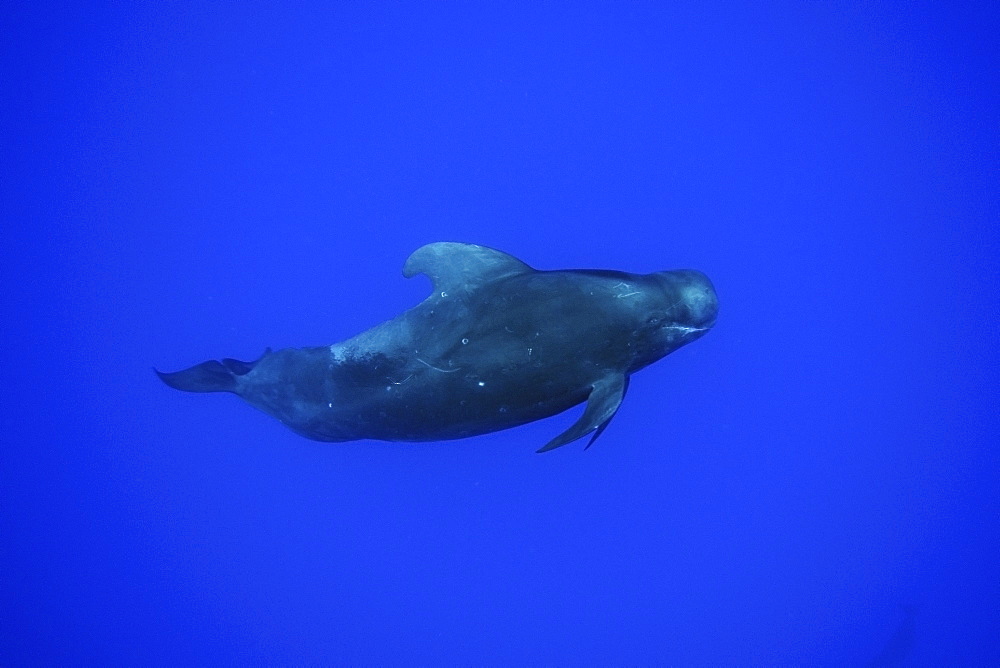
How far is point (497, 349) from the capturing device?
22.4ft

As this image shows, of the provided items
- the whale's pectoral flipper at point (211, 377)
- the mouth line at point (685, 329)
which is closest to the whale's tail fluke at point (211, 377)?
the whale's pectoral flipper at point (211, 377)

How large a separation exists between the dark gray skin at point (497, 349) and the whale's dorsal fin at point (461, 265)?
0.01 meters

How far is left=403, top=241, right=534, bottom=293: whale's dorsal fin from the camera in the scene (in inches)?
281

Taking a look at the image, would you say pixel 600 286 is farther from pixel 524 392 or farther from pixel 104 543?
pixel 104 543

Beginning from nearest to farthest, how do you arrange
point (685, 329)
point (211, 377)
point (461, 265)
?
point (461, 265), point (685, 329), point (211, 377)

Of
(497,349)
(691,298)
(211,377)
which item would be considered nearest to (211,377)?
(211,377)

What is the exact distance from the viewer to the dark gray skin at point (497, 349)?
683 cm

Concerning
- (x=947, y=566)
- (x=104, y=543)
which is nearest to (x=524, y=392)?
(x=104, y=543)

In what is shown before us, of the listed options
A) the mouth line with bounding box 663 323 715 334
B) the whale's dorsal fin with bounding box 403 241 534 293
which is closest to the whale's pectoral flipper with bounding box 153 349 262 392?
the whale's dorsal fin with bounding box 403 241 534 293

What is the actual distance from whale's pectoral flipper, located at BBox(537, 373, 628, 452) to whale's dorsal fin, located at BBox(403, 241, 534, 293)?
59.8 inches

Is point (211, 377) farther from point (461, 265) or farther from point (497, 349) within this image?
point (497, 349)

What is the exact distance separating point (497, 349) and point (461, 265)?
106 centimetres

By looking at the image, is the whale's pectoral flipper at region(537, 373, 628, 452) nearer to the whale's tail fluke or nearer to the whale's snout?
the whale's snout

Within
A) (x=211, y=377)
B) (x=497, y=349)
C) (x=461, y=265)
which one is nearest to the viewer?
(x=497, y=349)
